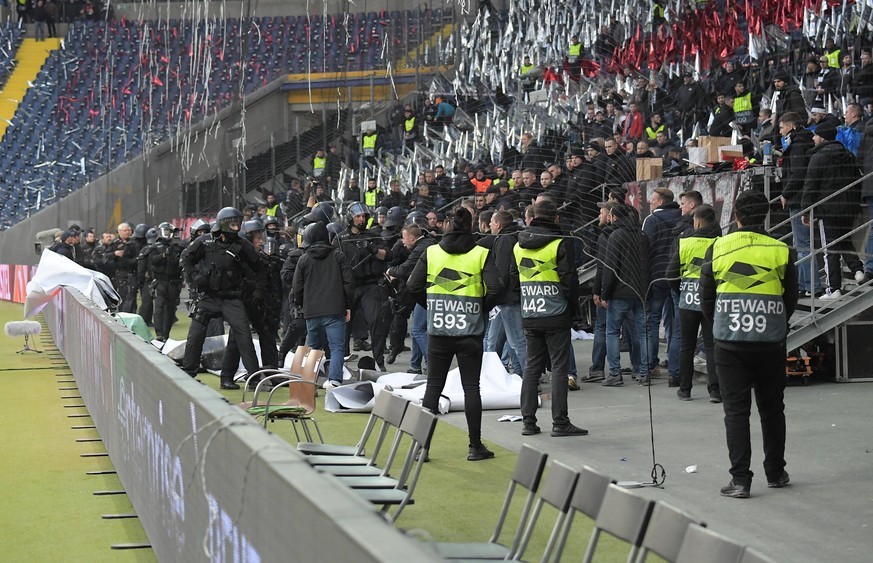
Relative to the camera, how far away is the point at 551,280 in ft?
31.5

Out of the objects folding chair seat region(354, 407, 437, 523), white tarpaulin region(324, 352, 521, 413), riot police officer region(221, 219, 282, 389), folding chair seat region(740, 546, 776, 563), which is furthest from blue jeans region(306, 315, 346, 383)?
folding chair seat region(740, 546, 776, 563)

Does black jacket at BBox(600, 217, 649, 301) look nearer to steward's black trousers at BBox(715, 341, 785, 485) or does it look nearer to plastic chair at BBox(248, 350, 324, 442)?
steward's black trousers at BBox(715, 341, 785, 485)

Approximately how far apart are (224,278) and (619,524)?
29.5ft

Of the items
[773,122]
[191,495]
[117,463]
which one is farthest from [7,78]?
[191,495]

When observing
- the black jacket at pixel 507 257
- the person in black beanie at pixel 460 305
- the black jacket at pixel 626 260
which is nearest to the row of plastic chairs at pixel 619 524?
the person in black beanie at pixel 460 305

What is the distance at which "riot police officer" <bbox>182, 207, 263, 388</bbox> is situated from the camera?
12.4 metres

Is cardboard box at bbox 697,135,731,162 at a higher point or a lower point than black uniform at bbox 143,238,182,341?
higher

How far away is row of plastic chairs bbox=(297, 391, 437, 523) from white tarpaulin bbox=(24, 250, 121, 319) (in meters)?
10.8

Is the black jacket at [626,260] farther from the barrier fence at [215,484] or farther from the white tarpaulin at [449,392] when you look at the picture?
the barrier fence at [215,484]

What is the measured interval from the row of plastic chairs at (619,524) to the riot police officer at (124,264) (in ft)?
61.5

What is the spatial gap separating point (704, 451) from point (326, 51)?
3614 cm

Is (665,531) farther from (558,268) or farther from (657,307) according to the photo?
(657,307)

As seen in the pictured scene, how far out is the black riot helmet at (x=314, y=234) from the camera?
41.7 feet

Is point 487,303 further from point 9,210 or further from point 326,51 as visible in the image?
point 326,51
